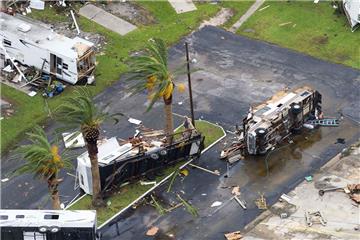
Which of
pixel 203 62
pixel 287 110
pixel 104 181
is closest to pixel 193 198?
pixel 104 181

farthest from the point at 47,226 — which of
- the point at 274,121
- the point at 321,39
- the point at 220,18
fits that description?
the point at 220,18

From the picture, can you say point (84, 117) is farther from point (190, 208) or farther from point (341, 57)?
point (341, 57)

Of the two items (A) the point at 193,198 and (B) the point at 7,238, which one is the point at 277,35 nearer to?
(A) the point at 193,198

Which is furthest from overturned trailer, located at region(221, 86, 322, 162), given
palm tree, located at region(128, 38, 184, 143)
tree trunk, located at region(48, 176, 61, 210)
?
tree trunk, located at region(48, 176, 61, 210)

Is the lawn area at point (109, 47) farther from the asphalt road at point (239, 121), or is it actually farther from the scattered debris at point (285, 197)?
the scattered debris at point (285, 197)

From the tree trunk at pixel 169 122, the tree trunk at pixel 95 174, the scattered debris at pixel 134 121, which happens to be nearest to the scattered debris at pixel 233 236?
the tree trunk at pixel 169 122

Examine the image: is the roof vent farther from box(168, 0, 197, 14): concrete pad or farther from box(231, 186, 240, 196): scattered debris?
box(231, 186, 240, 196): scattered debris
